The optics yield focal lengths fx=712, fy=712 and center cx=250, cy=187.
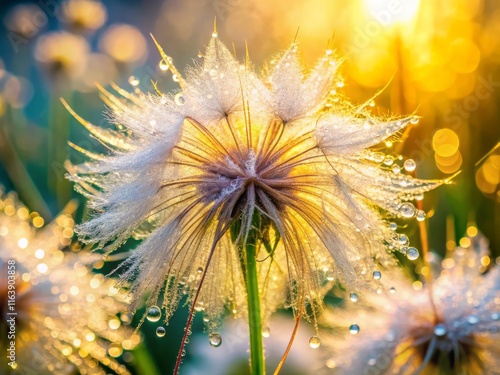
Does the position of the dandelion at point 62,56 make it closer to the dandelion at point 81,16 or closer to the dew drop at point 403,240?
the dandelion at point 81,16

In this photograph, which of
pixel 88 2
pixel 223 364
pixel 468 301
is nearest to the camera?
pixel 468 301

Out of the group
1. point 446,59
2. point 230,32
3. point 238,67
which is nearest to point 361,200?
point 238,67

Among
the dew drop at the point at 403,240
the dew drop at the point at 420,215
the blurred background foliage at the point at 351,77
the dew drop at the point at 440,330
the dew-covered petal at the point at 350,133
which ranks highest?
the blurred background foliage at the point at 351,77

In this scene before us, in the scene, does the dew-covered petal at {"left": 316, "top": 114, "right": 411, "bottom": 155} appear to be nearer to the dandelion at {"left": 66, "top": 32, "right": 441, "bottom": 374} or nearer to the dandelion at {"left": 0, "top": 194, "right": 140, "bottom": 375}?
the dandelion at {"left": 66, "top": 32, "right": 441, "bottom": 374}

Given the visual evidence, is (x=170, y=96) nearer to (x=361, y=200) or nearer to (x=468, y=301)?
(x=361, y=200)

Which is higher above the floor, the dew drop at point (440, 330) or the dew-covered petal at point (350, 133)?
the dew-covered petal at point (350, 133)

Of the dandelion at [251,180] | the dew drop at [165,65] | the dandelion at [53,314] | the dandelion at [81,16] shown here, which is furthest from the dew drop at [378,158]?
the dandelion at [81,16]

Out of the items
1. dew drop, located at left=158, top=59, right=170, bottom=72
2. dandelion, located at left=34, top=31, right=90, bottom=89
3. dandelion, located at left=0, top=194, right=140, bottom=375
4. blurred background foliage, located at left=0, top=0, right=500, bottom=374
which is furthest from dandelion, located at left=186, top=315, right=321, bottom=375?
dandelion, located at left=34, top=31, right=90, bottom=89
